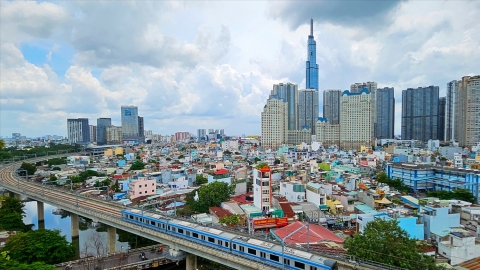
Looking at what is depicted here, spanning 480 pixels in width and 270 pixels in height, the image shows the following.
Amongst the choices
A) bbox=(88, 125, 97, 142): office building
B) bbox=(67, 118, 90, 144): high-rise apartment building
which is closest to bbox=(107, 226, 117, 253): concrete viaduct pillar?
bbox=(67, 118, 90, 144): high-rise apartment building

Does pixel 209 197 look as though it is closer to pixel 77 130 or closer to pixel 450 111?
pixel 450 111

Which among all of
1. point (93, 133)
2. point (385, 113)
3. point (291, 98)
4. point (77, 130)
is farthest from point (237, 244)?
point (93, 133)

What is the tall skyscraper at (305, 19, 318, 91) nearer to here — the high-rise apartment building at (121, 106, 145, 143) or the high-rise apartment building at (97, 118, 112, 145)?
the high-rise apartment building at (121, 106, 145, 143)

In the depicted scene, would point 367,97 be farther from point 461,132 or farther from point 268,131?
point 268,131

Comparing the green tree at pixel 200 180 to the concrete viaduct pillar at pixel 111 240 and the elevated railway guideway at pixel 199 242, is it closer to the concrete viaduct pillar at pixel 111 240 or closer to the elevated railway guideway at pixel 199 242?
the elevated railway guideway at pixel 199 242

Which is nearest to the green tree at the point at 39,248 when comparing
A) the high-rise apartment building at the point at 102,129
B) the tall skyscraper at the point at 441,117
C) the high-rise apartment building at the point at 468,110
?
the high-rise apartment building at the point at 468,110

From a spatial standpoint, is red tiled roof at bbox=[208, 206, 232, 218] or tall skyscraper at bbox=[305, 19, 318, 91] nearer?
red tiled roof at bbox=[208, 206, 232, 218]

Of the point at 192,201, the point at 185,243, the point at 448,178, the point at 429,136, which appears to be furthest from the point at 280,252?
the point at 429,136
